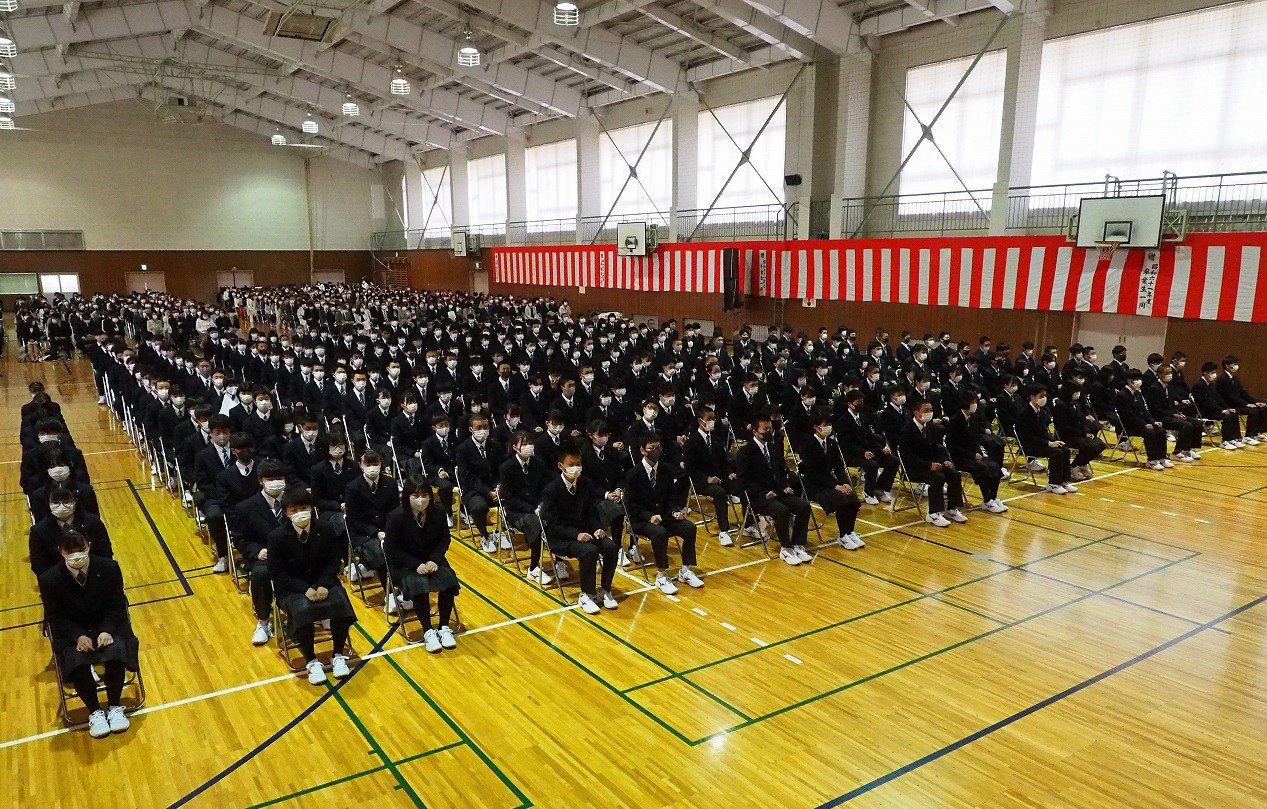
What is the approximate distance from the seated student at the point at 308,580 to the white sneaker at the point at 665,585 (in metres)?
3.23

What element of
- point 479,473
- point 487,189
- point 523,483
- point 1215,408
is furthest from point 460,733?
point 487,189

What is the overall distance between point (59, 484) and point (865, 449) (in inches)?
384

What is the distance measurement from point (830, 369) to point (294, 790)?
12.5 metres

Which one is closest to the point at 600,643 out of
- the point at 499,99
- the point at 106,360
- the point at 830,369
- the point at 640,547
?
the point at 640,547

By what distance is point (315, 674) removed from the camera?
6.54 meters

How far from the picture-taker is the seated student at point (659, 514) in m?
8.54

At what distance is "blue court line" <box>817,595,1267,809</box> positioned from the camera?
5211 millimetres

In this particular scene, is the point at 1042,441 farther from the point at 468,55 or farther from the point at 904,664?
the point at 468,55

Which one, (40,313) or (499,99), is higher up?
(499,99)

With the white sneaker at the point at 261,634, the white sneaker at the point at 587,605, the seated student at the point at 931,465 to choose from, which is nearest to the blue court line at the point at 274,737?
the white sneaker at the point at 261,634

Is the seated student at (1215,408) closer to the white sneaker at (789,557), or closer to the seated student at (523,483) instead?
the white sneaker at (789,557)

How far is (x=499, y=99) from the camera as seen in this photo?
33.7 metres

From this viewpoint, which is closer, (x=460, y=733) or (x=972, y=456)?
(x=460, y=733)

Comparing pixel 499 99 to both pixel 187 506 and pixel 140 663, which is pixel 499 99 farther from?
pixel 140 663
